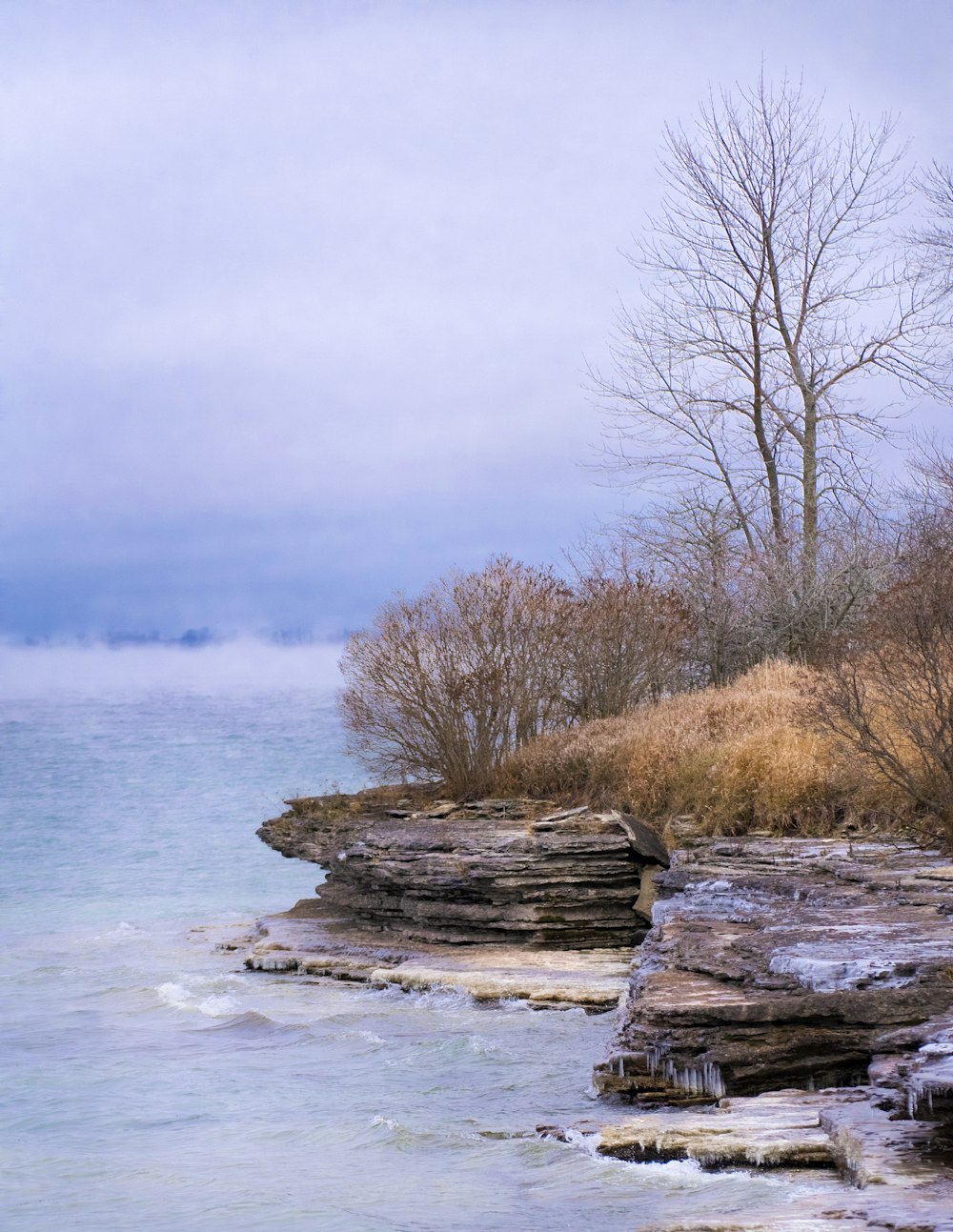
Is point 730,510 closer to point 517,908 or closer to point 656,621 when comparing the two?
point 656,621

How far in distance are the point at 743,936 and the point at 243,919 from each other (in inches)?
417

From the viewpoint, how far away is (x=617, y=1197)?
5156 mm

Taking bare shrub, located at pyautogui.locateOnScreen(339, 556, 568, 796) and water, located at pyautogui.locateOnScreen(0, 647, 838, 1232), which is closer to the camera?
water, located at pyautogui.locateOnScreen(0, 647, 838, 1232)

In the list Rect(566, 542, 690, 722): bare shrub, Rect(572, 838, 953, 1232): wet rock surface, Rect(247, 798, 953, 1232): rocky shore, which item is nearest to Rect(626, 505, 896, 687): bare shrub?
Rect(566, 542, 690, 722): bare shrub

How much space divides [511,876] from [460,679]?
139 inches

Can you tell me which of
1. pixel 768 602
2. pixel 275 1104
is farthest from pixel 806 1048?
pixel 768 602

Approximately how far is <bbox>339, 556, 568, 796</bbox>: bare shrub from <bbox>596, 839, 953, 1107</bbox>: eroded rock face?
6609 millimetres

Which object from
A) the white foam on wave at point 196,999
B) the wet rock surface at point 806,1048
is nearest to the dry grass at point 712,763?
the wet rock surface at point 806,1048

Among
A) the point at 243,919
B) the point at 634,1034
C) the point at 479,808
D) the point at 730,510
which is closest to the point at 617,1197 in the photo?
the point at 634,1034

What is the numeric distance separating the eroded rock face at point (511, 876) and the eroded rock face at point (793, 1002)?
10.3 ft

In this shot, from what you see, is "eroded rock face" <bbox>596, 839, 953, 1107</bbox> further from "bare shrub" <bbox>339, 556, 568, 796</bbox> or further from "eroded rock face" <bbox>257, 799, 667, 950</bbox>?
"bare shrub" <bbox>339, 556, 568, 796</bbox>

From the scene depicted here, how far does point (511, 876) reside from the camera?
1098 centimetres

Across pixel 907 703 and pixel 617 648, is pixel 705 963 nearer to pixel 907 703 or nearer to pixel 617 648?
pixel 907 703

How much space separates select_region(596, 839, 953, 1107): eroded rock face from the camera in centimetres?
580
